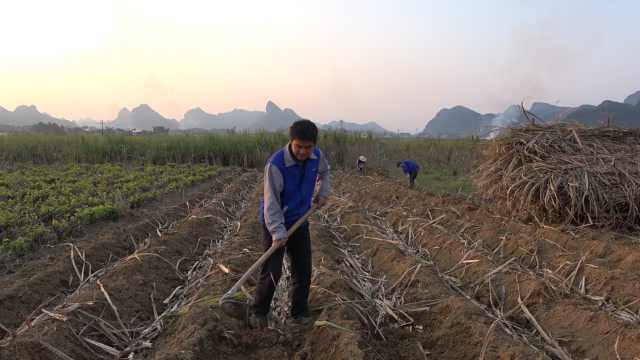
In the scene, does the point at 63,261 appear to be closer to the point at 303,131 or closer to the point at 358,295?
the point at 358,295

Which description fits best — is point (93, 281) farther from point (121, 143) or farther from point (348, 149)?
point (121, 143)

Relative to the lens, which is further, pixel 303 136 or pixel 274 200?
pixel 274 200

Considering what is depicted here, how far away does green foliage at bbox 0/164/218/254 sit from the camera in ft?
21.3

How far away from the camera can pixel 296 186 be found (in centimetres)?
354

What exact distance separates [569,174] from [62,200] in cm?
864

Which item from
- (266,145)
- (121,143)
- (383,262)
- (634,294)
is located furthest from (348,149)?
(634,294)

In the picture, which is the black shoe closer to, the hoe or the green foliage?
the hoe

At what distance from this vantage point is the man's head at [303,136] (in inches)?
129

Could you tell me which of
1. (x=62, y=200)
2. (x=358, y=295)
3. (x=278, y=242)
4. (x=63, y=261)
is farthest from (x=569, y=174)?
(x=62, y=200)

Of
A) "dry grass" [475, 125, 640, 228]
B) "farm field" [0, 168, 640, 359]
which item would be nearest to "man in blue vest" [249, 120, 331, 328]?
"farm field" [0, 168, 640, 359]

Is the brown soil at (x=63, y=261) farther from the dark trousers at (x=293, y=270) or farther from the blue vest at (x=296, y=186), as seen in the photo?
the blue vest at (x=296, y=186)

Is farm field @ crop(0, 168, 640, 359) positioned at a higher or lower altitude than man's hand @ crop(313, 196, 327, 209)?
lower

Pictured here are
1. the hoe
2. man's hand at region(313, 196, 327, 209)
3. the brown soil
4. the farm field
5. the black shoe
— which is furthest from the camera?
the brown soil

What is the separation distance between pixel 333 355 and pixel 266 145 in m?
17.0
